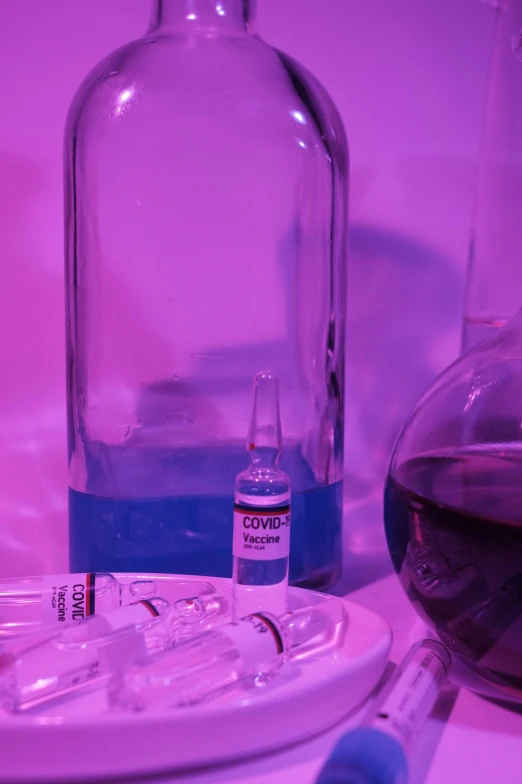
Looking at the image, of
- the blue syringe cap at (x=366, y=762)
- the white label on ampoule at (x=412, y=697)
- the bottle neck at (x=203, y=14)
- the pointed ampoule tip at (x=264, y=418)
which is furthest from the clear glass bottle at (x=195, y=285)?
the blue syringe cap at (x=366, y=762)

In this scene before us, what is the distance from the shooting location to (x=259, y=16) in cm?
103

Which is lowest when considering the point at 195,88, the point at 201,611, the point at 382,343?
the point at 201,611

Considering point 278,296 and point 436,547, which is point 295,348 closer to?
point 278,296

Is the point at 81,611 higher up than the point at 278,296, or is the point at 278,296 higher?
the point at 278,296

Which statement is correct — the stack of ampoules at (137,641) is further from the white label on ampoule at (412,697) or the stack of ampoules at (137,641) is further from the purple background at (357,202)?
the purple background at (357,202)

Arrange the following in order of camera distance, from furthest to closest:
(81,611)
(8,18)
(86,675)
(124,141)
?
(8,18) → (124,141) → (81,611) → (86,675)

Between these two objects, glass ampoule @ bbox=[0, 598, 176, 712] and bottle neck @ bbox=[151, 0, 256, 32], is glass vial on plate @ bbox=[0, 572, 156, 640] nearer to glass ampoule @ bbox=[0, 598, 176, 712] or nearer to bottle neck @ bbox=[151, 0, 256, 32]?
glass ampoule @ bbox=[0, 598, 176, 712]

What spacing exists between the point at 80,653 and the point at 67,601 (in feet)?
0.32

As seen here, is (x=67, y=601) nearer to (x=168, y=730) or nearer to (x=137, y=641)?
(x=137, y=641)

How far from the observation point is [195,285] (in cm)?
85

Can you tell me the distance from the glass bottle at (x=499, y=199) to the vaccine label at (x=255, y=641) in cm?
56

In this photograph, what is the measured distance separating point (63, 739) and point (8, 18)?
2.93ft

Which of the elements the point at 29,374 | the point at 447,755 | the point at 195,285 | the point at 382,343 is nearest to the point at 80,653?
the point at 447,755

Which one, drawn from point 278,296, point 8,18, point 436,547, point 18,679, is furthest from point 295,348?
point 8,18
